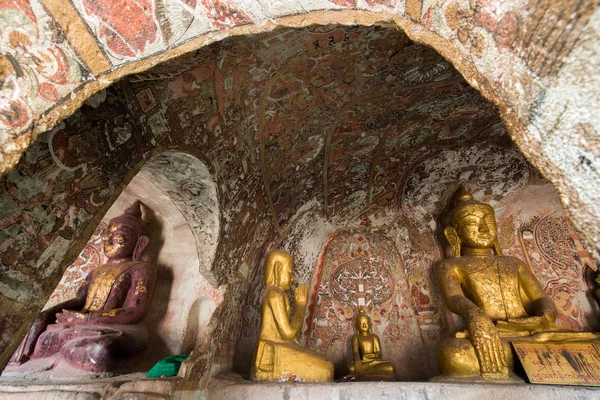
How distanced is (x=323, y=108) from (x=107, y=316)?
2.87 meters

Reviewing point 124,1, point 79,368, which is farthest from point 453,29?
point 79,368

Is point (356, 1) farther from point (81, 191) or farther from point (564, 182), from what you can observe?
point (81, 191)

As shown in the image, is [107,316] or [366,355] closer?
[107,316]

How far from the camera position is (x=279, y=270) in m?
3.75

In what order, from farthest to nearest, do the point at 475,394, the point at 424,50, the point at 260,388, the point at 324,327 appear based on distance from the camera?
the point at 324,327, the point at 424,50, the point at 260,388, the point at 475,394

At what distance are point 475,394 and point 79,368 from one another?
299cm

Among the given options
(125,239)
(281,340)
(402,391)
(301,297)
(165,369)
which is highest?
(125,239)

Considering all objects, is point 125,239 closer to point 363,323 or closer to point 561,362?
point 363,323

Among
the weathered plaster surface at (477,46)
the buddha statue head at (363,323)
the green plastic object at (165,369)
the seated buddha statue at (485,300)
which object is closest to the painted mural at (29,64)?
the weathered plaster surface at (477,46)

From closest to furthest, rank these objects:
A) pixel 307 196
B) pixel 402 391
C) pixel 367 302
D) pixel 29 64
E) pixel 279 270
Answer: pixel 29 64
pixel 402 391
pixel 279 270
pixel 307 196
pixel 367 302

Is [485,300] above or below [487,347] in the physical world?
above

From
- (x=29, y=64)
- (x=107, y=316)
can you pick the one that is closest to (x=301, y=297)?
(x=107, y=316)

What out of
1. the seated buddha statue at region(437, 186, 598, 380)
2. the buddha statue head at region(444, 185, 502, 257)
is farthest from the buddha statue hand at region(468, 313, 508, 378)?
the buddha statue head at region(444, 185, 502, 257)

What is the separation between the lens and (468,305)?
11.0ft
